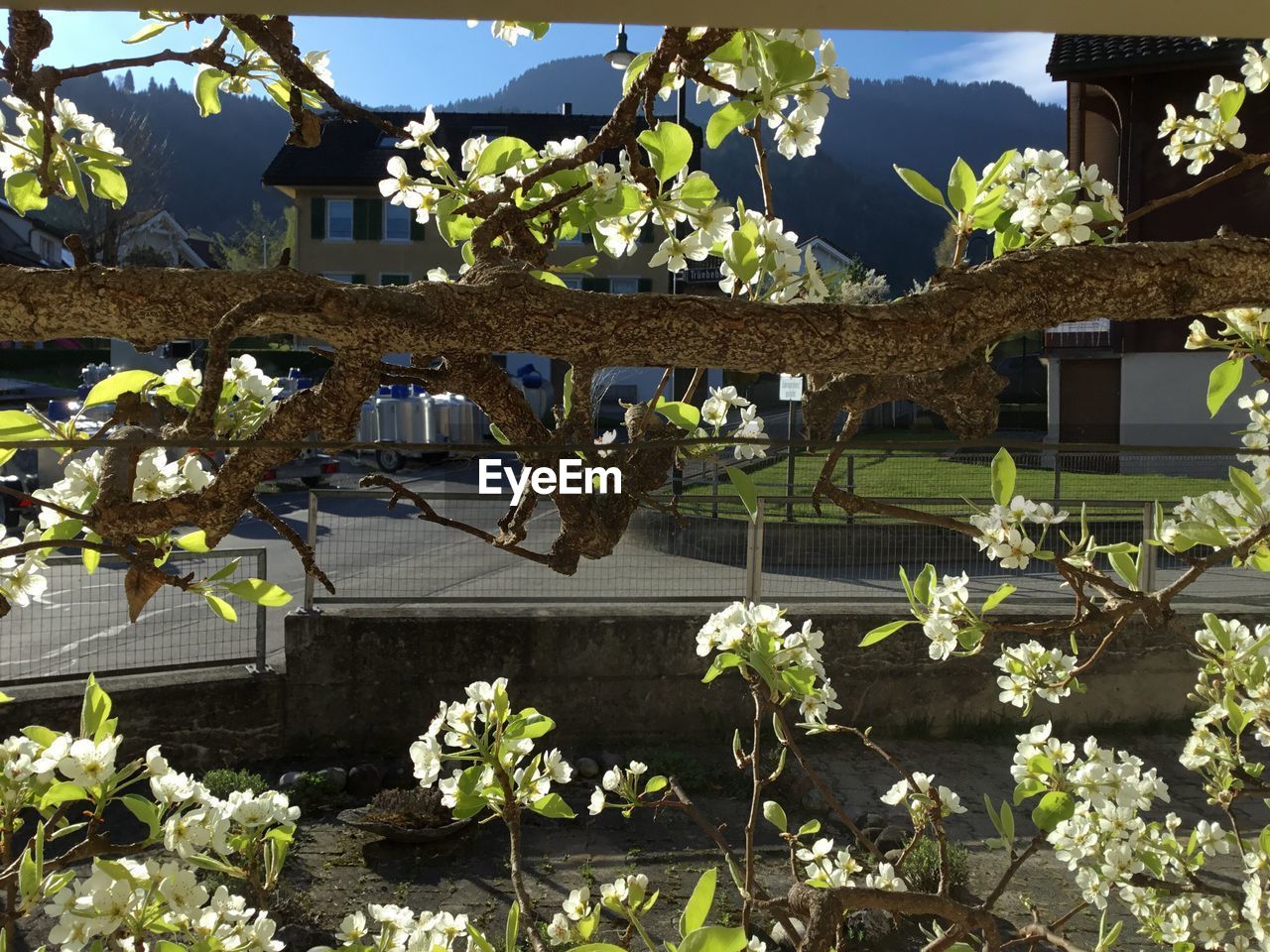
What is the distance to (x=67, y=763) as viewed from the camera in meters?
1.37

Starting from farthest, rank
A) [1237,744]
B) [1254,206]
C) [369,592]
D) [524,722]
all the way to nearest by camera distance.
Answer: [1254,206], [369,592], [1237,744], [524,722]

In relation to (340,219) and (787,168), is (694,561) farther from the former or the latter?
(787,168)

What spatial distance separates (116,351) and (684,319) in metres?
25.4

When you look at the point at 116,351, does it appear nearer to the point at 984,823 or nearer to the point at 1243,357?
the point at 984,823

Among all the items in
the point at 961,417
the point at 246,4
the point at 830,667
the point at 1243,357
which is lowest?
the point at 830,667

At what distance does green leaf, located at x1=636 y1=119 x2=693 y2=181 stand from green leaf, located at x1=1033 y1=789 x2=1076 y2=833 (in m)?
1.12

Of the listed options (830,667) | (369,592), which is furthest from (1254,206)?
(369,592)

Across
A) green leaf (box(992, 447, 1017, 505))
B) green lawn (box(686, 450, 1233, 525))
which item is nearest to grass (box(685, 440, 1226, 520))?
green lawn (box(686, 450, 1233, 525))

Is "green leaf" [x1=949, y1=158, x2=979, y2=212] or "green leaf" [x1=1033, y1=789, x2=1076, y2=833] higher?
"green leaf" [x1=949, y1=158, x2=979, y2=212]

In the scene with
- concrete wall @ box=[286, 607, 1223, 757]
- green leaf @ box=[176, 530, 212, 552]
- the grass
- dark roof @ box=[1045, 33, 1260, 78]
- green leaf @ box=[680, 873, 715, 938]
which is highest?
dark roof @ box=[1045, 33, 1260, 78]

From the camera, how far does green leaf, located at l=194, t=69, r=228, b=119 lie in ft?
5.51

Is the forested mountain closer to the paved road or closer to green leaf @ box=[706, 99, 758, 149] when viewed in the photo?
the paved road

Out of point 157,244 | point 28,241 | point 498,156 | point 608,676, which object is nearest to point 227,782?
point 608,676

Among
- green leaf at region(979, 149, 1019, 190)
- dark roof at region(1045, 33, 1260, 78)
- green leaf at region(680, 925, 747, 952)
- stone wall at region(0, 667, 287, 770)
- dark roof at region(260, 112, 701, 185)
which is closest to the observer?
green leaf at region(680, 925, 747, 952)
